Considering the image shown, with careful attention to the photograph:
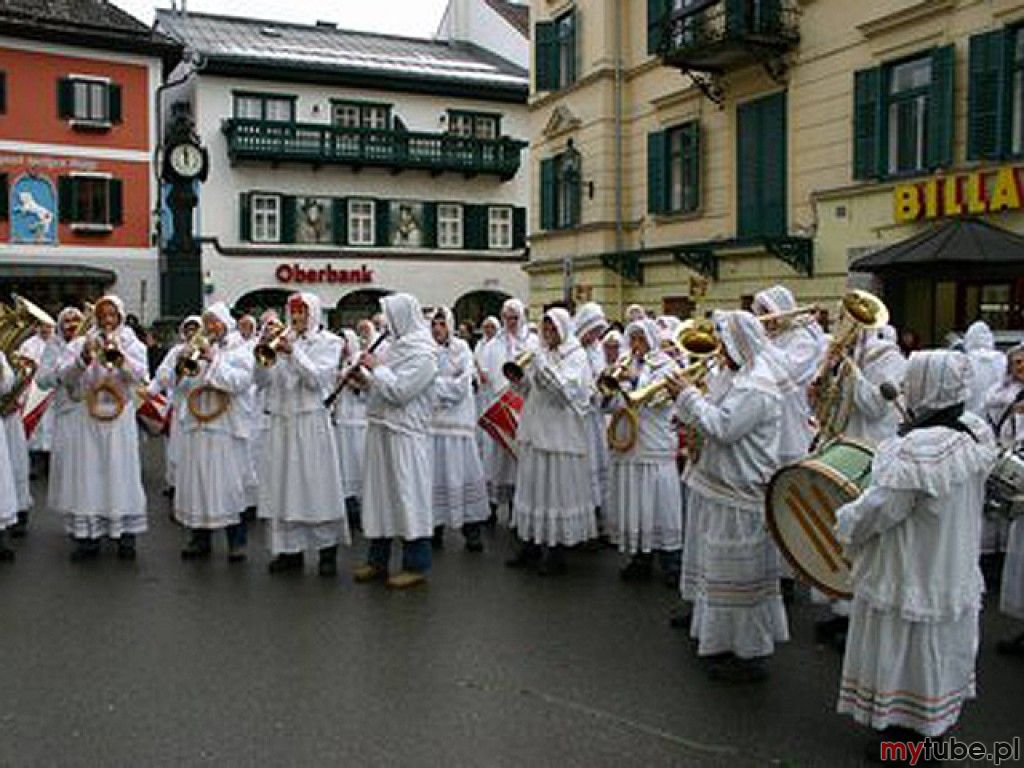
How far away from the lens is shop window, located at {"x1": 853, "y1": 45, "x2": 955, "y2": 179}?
14445 millimetres

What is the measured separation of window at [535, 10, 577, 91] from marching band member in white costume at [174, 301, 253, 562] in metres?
15.5

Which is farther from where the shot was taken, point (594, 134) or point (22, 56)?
point (22, 56)

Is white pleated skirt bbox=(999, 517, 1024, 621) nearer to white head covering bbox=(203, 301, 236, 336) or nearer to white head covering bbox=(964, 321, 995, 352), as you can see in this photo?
white head covering bbox=(964, 321, 995, 352)

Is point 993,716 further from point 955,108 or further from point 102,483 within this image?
point 955,108

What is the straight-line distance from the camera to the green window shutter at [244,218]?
3262cm

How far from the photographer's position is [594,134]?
22188 millimetres

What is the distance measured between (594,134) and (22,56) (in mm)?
15956

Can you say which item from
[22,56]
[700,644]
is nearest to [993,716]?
[700,644]

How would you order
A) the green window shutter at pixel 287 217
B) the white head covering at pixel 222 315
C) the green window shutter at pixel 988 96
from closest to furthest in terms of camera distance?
1. the white head covering at pixel 222 315
2. the green window shutter at pixel 988 96
3. the green window shutter at pixel 287 217

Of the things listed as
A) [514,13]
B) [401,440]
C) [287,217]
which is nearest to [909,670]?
[401,440]

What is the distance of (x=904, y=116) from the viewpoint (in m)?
Result: 15.4

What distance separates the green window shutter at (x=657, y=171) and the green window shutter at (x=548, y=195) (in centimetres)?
358

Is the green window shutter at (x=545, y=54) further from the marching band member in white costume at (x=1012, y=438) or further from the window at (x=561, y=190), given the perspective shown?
the marching band member in white costume at (x=1012, y=438)

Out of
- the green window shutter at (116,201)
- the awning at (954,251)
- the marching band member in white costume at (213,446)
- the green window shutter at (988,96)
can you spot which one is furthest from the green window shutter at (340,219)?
the marching band member in white costume at (213,446)
